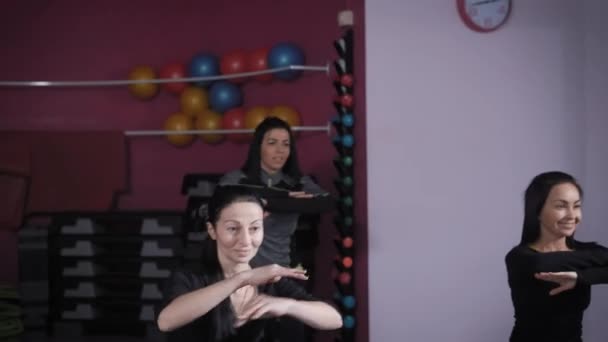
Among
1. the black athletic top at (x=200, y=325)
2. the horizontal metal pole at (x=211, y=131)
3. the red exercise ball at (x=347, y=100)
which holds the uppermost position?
the red exercise ball at (x=347, y=100)

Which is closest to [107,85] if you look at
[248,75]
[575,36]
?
[248,75]

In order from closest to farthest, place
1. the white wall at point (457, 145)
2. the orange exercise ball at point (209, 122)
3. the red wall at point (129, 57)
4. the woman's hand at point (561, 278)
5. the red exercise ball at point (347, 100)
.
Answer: the woman's hand at point (561, 278), the white wall at point (457, 145), the red exercise ball at point (347, 100), the orange exercise ball at point (209, 122), the red wall at point (129, 57)

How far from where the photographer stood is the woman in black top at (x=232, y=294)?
1396 millimetres

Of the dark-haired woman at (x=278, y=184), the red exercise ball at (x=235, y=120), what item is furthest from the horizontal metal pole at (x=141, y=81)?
the dark-haired woman at (x=278, y=184)

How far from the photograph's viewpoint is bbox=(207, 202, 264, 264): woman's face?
1434 millimetres

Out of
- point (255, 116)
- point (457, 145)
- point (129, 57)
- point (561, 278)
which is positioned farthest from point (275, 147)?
point (129, 57)

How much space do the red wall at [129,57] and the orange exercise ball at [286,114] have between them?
1.03ft

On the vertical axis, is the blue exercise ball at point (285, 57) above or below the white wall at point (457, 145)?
above

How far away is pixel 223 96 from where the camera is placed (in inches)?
152

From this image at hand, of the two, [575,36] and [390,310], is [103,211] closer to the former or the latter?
[390,310]

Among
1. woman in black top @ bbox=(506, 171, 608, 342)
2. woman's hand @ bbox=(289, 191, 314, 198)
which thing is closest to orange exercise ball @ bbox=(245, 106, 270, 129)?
woman's hand @ bbox=(289, 191, 314, 198)

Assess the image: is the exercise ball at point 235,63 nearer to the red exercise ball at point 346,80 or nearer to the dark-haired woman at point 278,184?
the red exercise ball at point 346,80

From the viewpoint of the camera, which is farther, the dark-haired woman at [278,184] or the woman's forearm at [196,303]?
the dark-haired woman at [278,184]

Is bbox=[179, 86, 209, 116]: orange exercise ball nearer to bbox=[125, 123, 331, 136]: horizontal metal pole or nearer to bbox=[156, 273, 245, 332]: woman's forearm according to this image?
bbox=[125, 123, 331, 136]: horizontal metal pole
